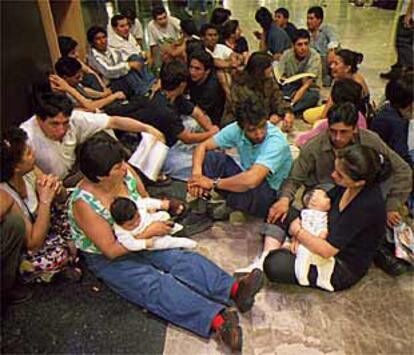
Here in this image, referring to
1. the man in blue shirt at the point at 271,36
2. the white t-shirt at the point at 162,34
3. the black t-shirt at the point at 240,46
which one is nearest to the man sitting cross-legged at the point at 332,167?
the black t-shirt at the point at 240,46

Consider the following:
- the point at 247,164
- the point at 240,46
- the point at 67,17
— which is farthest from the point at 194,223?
the point at 67,17

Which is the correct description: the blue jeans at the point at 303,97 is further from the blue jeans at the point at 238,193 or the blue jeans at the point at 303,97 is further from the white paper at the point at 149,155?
the white paper at the point at 149,155

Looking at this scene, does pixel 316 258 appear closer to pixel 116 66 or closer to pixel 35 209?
pixel 35 209

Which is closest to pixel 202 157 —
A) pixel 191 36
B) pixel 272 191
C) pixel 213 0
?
pixel 272 191

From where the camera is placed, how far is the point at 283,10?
14.8 feet

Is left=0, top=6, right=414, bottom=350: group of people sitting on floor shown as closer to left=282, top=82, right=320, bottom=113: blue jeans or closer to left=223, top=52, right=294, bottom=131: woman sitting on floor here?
left=223, top=52, right=294, bottom=131: woman sitting on floor

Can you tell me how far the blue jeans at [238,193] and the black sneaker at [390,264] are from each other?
0.60 meters

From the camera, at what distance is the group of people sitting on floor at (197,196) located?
1.85 m

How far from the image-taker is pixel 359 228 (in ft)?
6.00

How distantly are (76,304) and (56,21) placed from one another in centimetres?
316

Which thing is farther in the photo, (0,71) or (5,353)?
(0,71)

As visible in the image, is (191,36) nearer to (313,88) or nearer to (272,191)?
(313,88)

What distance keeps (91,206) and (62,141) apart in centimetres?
65

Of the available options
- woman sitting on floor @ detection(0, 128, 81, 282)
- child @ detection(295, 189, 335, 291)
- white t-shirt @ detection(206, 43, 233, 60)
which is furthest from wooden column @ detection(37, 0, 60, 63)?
child @ detection(295, 189, 335, 291)
